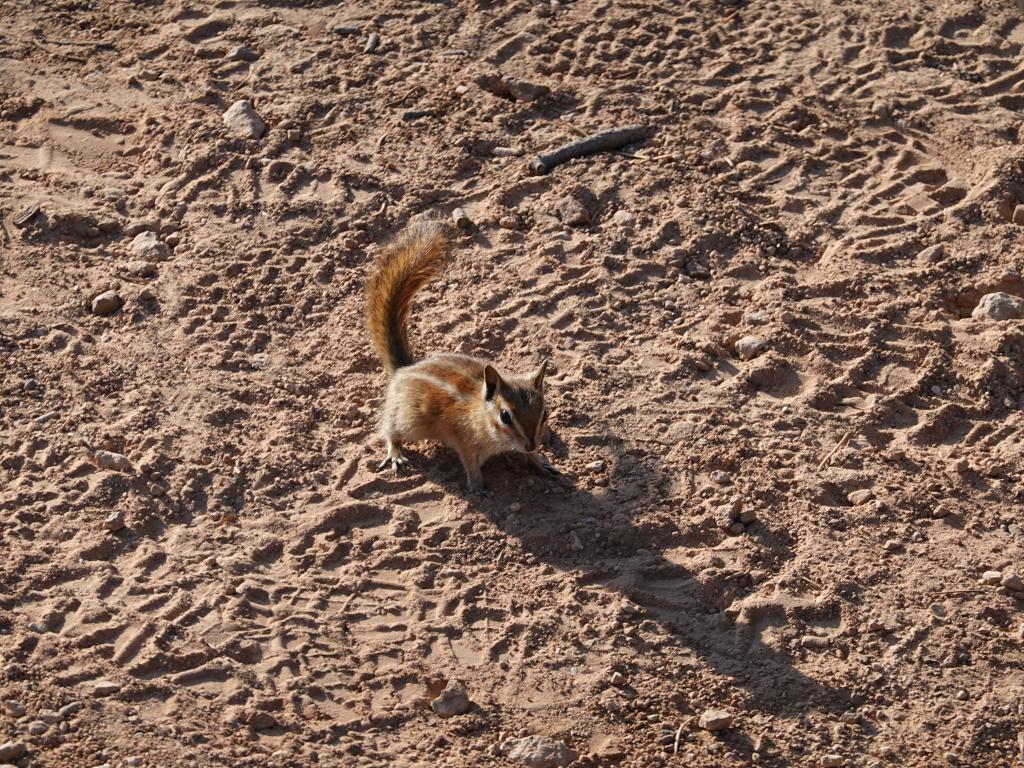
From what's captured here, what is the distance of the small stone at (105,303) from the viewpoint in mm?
6781

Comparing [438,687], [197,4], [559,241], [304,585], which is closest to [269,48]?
[197,4]

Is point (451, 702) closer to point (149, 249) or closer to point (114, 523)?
point (114, 523)

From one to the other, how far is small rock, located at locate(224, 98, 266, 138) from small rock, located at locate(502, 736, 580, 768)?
4.16m

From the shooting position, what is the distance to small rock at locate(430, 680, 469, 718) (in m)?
5.09

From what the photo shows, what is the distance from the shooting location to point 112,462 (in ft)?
19.7

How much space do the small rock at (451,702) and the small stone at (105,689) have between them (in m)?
1.19

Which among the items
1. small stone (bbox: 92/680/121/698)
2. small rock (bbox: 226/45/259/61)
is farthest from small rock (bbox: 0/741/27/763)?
small rock (bbox: 226/45/259/61)

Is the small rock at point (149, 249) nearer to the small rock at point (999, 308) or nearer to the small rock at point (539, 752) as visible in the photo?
the small rock at point (539, 752)

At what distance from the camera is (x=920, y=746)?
498cm

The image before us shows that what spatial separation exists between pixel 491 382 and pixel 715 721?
1.80m

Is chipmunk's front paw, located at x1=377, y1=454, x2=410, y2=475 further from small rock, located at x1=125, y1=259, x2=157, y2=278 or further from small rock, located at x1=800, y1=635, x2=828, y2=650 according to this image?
small rock, located at x1=800, y1=635, x2=828, y2=650

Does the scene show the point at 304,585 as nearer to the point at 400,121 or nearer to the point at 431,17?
the point at 400,121

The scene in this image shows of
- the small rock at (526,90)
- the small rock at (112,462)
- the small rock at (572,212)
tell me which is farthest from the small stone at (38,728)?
the small rock at (526,90)

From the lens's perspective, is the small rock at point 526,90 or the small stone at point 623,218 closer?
the small stone at point 623,218
